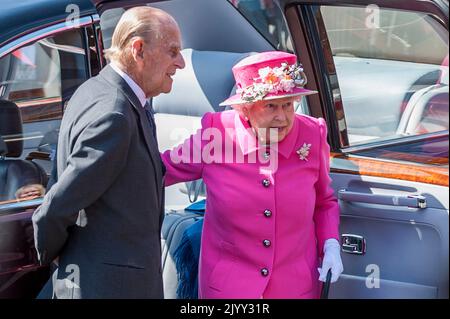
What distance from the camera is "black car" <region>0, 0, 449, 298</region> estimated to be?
2.79 metres

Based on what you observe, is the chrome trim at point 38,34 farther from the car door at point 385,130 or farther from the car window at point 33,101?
the car door at point 385,130

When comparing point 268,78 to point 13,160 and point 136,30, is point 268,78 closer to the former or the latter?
point 136,30

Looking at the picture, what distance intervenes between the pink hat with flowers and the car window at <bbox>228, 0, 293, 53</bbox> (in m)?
0.44

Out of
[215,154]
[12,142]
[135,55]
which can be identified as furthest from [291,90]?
[12,142]

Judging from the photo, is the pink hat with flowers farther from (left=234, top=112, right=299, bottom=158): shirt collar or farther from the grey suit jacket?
the grey suit jacket

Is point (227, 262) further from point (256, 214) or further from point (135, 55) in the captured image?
point (135, 55)

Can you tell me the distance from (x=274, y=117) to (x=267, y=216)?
0.35m

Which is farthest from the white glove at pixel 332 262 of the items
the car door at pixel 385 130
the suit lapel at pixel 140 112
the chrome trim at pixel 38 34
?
the chrome trim at pixel 38 34

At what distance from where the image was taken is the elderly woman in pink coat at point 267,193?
9.09ft

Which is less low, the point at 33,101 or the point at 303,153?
the point at 33,101

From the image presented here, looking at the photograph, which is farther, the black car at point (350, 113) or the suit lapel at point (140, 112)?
the black car at point (350, 113)

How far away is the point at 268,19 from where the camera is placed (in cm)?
350

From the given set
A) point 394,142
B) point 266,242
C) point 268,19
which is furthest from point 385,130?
point 268,19

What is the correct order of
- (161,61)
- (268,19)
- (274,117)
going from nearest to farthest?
(161,61) < (274,117) < (268,19)
